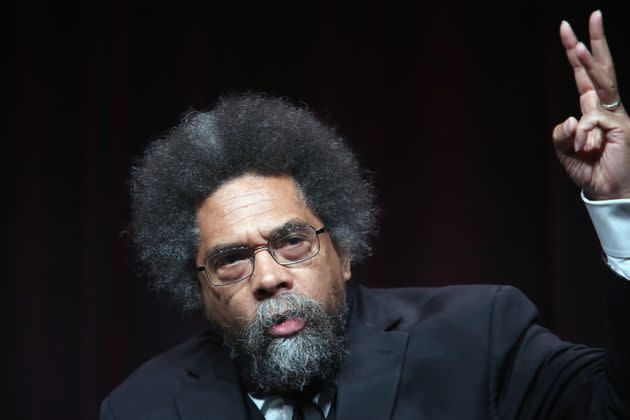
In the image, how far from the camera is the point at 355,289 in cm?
228

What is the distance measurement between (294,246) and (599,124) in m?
0.77

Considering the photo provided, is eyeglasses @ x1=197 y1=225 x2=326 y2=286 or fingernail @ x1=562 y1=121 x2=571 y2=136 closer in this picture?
fingernail @ x1=562 y1=121 x2=571 y2=136

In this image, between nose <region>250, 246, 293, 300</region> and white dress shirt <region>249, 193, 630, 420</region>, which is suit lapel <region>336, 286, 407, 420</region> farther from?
white dress shirt <region>249, 193, 630, 420</region>

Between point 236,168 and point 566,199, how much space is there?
1068 millimetres

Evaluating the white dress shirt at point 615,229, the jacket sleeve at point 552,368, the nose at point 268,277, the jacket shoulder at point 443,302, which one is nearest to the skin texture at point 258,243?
the nose at point 268,277

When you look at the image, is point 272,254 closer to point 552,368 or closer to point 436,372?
point 436,372

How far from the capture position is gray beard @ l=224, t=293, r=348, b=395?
196cm

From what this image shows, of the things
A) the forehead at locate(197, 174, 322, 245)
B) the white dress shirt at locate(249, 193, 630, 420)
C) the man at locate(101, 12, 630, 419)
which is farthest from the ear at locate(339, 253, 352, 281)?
the white dress shirt at locate(249, 193, 630, 420)

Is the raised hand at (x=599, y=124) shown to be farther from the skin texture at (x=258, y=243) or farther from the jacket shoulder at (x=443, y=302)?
the skin texture at (x=258, y=243)

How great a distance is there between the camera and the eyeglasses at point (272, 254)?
2.04 m

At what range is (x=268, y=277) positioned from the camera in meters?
1.97

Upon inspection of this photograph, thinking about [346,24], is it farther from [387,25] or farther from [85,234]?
[85,234]

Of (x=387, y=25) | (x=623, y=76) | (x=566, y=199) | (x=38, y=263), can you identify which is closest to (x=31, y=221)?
(x=38, y=263)

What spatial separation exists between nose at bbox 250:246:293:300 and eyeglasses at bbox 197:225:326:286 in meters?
0.02
